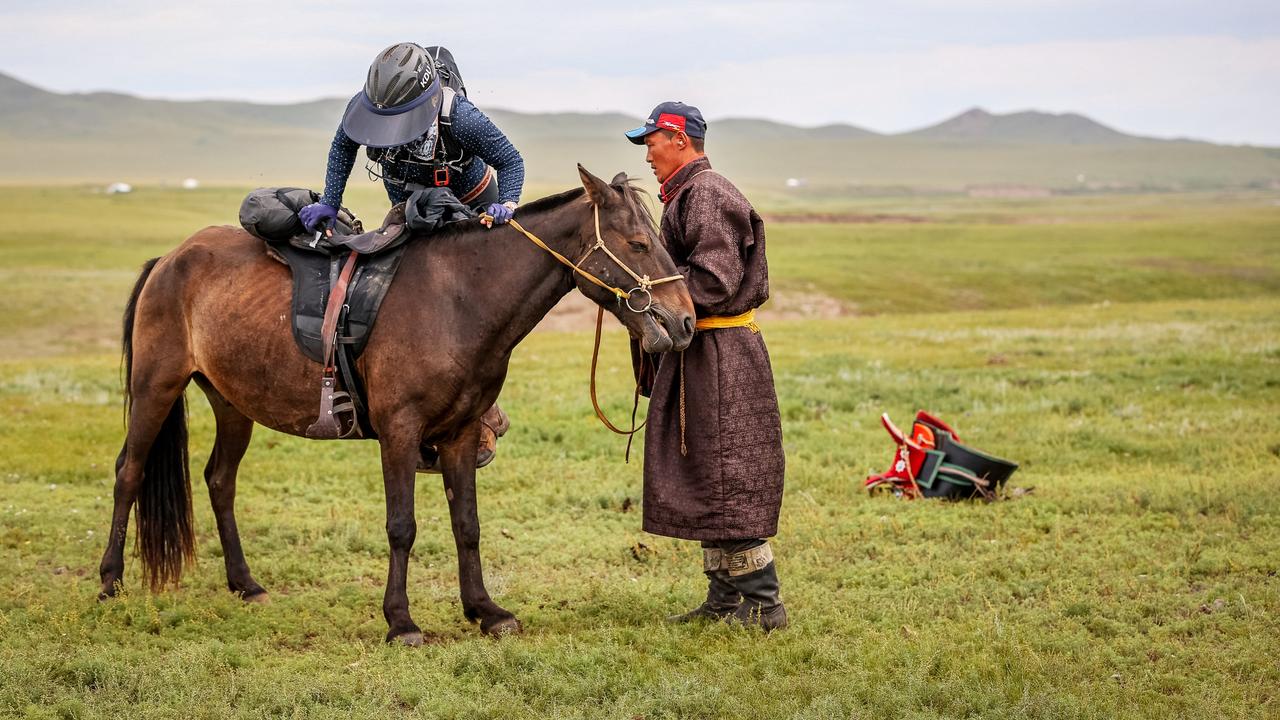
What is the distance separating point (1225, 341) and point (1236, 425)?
24.6ft

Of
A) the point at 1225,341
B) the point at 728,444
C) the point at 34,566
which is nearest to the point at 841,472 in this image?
the point at 728,444

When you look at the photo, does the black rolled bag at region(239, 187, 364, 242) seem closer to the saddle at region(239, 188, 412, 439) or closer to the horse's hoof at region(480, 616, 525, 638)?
the saddle at region(239, 188, 412, 439)

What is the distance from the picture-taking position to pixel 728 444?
21.0ft

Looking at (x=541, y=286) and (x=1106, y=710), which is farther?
(x=541, y=286)

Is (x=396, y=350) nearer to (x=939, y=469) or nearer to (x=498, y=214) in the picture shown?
(x=498, y=214)

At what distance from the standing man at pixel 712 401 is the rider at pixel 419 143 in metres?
0.95

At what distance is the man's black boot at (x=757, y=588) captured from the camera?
6578 millimetres

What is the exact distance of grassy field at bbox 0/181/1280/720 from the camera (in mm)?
5703

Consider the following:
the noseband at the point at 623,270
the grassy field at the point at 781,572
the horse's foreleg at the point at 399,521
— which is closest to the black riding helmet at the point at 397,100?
the noseband at the point at 623,270

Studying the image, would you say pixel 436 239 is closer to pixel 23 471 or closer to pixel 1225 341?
pixel 23 471

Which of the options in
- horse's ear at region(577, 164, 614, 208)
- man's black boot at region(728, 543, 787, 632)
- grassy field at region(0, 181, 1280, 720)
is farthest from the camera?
man's black boot at region(728, 543, 787, 632)

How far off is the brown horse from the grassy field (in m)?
0.57

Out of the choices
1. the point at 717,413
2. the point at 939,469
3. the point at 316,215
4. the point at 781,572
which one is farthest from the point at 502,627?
the point at 939,469

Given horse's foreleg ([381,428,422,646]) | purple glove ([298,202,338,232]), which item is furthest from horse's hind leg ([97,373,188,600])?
horse's foreleg ([381,428,422,646])
